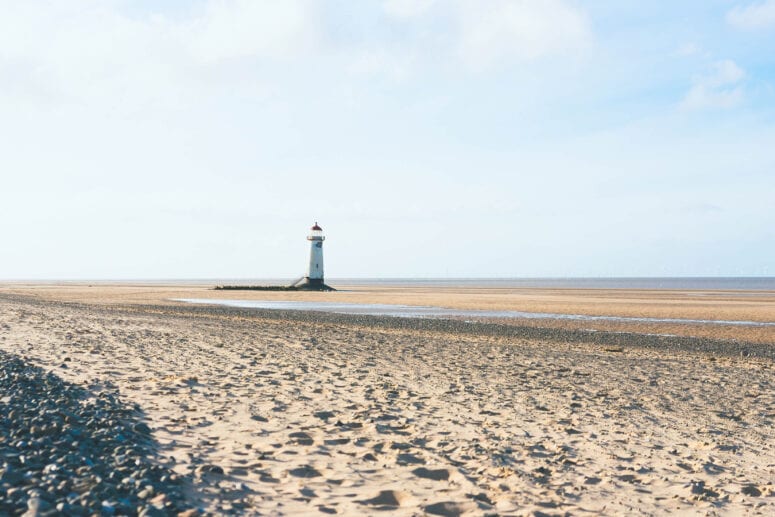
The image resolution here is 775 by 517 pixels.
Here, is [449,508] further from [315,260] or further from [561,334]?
[315,260]

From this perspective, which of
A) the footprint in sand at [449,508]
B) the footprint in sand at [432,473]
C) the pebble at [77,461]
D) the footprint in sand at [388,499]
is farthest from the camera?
the footprint in sand at [432,473]

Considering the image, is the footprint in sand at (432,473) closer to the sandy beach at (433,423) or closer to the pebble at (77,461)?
the sandy beach at (433,423)

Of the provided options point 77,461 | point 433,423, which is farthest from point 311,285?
point 77,461

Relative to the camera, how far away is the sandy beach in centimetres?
597

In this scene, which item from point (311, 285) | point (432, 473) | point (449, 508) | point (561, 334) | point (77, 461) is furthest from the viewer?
point (311, 285)

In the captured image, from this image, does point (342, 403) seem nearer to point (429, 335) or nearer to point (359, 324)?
point (429, 335)

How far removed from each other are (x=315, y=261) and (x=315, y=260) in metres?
0.11

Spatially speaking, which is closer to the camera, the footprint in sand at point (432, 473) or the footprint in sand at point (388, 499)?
the footprint in sand at point (388, 499)

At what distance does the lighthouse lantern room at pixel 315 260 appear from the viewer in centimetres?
7119

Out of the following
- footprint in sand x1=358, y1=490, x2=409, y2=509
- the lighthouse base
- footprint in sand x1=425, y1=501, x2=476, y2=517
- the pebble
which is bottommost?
footprint in sand x1=425, y1=501, x2=476, y2=517

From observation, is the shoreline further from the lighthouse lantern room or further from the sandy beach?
the lighthouse lantern room

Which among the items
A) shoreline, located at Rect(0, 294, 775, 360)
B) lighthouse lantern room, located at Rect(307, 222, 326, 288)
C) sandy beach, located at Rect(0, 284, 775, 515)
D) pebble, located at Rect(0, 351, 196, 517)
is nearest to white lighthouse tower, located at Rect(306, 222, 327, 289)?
lighthouse lantern room, located at Rect(307, 222, 326, 288)

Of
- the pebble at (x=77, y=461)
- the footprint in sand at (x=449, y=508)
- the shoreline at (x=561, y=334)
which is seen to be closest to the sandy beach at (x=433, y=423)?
the footprint in sand at (x=449, y=508)

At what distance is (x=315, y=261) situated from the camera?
235 ft
